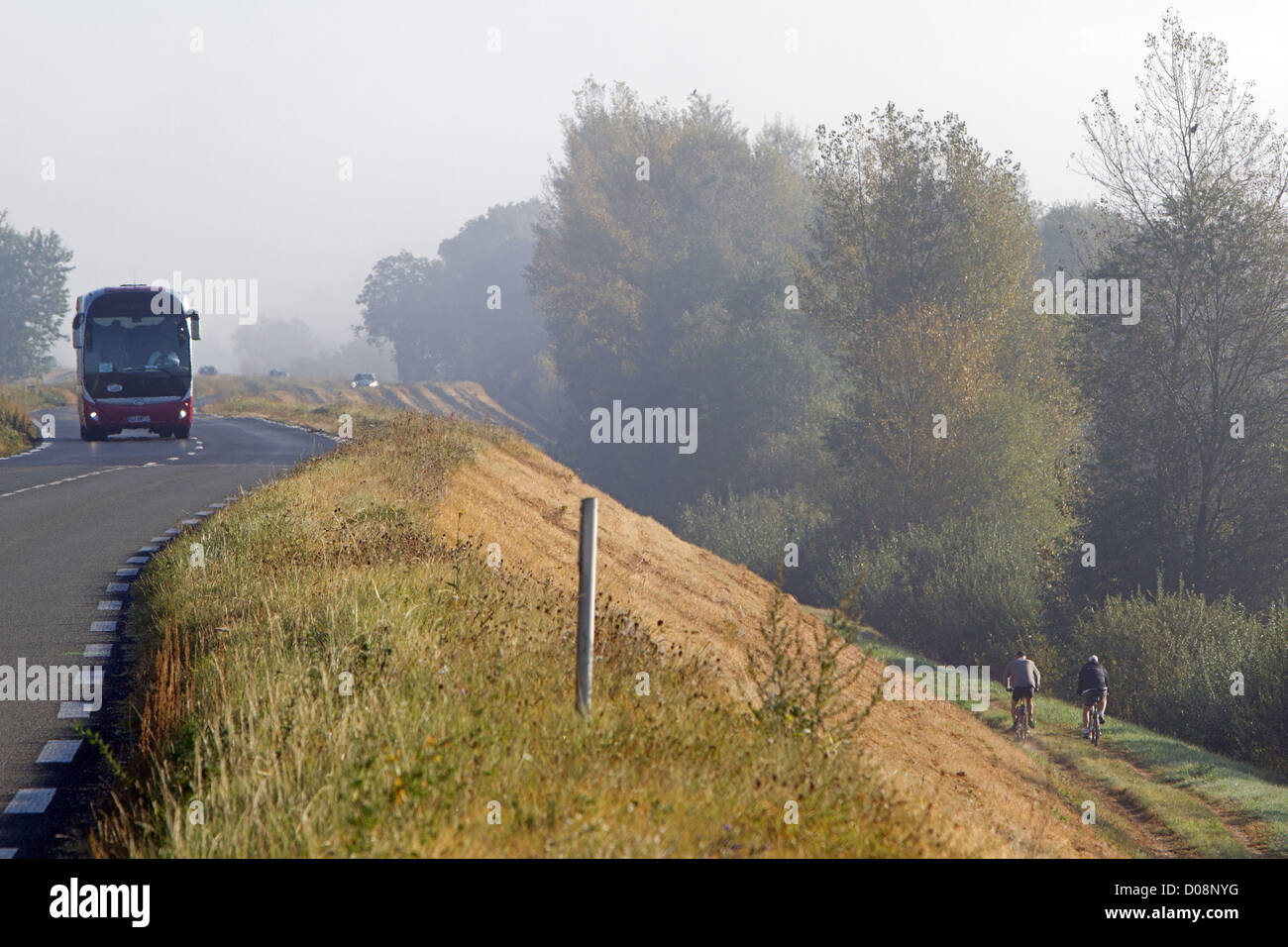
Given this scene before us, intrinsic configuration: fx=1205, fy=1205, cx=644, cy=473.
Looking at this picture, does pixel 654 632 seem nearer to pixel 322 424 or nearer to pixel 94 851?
pixel 94 851

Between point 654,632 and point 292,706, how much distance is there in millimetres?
6366

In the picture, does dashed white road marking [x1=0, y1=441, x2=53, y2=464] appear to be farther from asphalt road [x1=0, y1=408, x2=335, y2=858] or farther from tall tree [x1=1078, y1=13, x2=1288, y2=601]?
tall tree [x1=1078, y1=13, x2=1288, y2=601]

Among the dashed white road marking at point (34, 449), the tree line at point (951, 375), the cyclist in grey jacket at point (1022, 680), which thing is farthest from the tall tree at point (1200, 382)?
the dashed white road marking at point (34, 449)

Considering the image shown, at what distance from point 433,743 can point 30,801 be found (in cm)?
248

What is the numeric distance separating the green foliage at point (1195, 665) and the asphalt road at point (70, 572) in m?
18.3

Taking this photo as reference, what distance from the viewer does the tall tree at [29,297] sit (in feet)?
382

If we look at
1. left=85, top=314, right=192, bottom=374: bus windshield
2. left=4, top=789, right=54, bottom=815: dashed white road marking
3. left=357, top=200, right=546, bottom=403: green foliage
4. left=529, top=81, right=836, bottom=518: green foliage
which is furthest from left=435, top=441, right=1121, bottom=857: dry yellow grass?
left=357, top=200, right=546, bottom=403: green foliage

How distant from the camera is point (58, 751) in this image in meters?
7.45

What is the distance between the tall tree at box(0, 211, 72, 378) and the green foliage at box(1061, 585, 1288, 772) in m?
111

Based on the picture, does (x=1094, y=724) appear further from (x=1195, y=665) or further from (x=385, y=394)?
(x=385, y=394)

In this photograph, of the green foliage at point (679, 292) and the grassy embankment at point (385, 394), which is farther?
the grassy embankment at point (385, 394)

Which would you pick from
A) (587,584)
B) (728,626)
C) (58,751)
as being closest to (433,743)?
(587,584)

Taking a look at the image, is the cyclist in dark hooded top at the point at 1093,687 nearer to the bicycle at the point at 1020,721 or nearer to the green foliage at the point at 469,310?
the bicycle at the point at 1020,721

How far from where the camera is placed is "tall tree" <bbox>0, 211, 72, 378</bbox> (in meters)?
116
